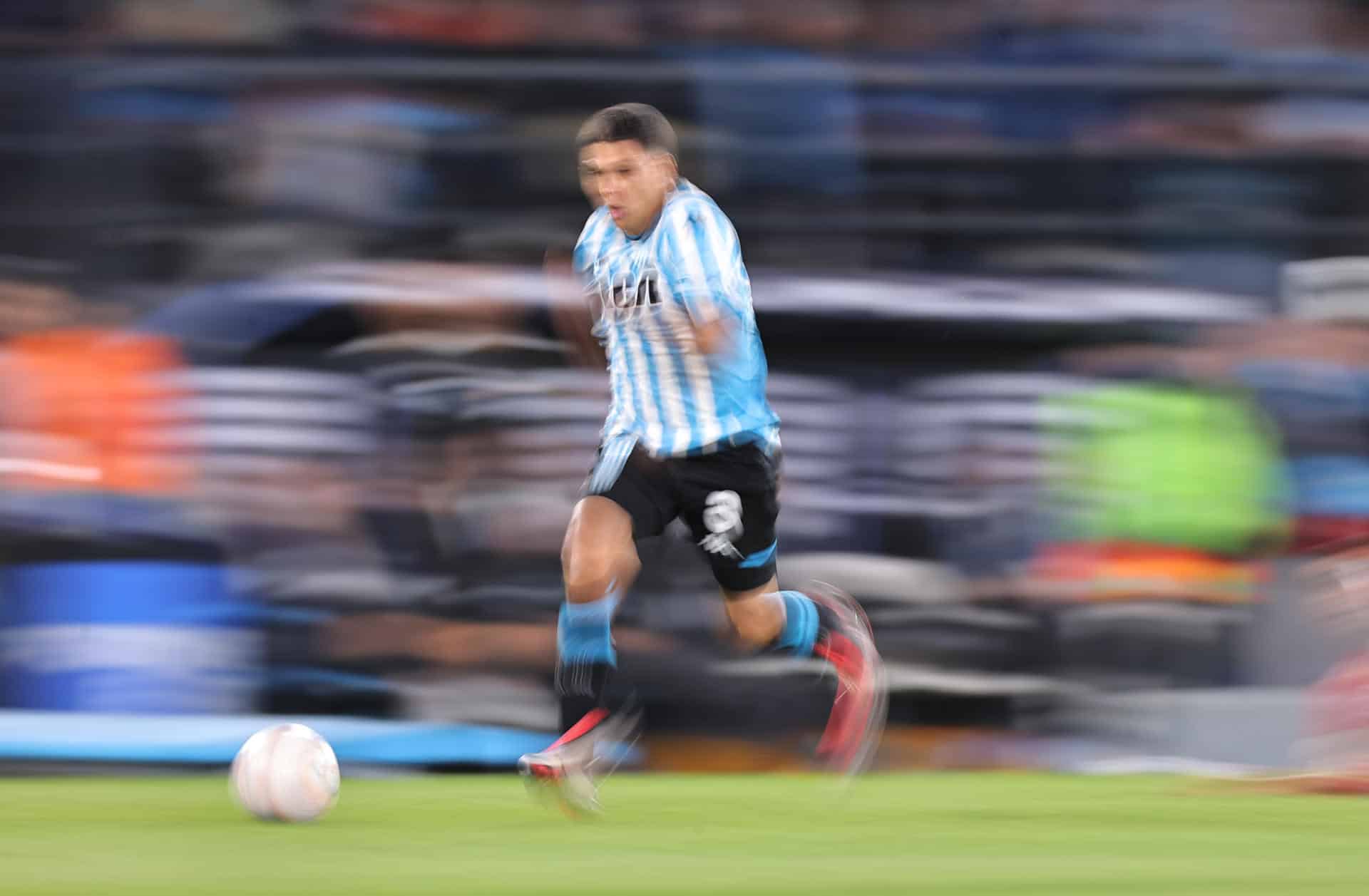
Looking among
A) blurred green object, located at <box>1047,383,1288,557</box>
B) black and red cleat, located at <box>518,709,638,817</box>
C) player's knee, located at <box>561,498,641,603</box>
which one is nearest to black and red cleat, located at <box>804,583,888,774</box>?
black and red cleat, located at <box>518,709,638,817</box>

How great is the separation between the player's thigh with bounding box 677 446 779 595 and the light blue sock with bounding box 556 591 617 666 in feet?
1.11

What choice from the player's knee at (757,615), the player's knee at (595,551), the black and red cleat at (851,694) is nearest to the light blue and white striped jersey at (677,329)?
the player's knee at (595,551)

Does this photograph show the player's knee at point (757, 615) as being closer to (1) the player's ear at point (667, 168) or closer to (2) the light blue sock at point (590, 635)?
(2) the light blue sock at point (590, 635)

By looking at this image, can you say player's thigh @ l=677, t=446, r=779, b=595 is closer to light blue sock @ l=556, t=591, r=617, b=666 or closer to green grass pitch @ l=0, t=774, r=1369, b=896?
light blue sock @ l=556, t=591, r=617, b=666

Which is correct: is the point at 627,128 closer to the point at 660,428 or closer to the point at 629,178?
the point at 629,178

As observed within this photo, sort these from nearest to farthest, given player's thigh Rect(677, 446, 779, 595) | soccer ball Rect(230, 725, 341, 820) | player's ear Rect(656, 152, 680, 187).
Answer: soccer ball Rect(230, 725, 341, 820)
player's ear Rect(656, 152, 680, 187)
player's thigh Rect(677, 446, 779, 595)

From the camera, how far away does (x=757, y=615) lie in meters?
5.67

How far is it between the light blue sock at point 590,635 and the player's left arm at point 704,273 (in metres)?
0.70

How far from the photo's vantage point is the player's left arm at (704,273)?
524 centimetres

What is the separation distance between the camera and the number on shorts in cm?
548

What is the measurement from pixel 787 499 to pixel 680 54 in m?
1.75

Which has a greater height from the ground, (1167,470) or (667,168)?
(667,168)

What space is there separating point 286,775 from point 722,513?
1.30 metres

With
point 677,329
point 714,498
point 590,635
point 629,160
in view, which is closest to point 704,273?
point 677,329
